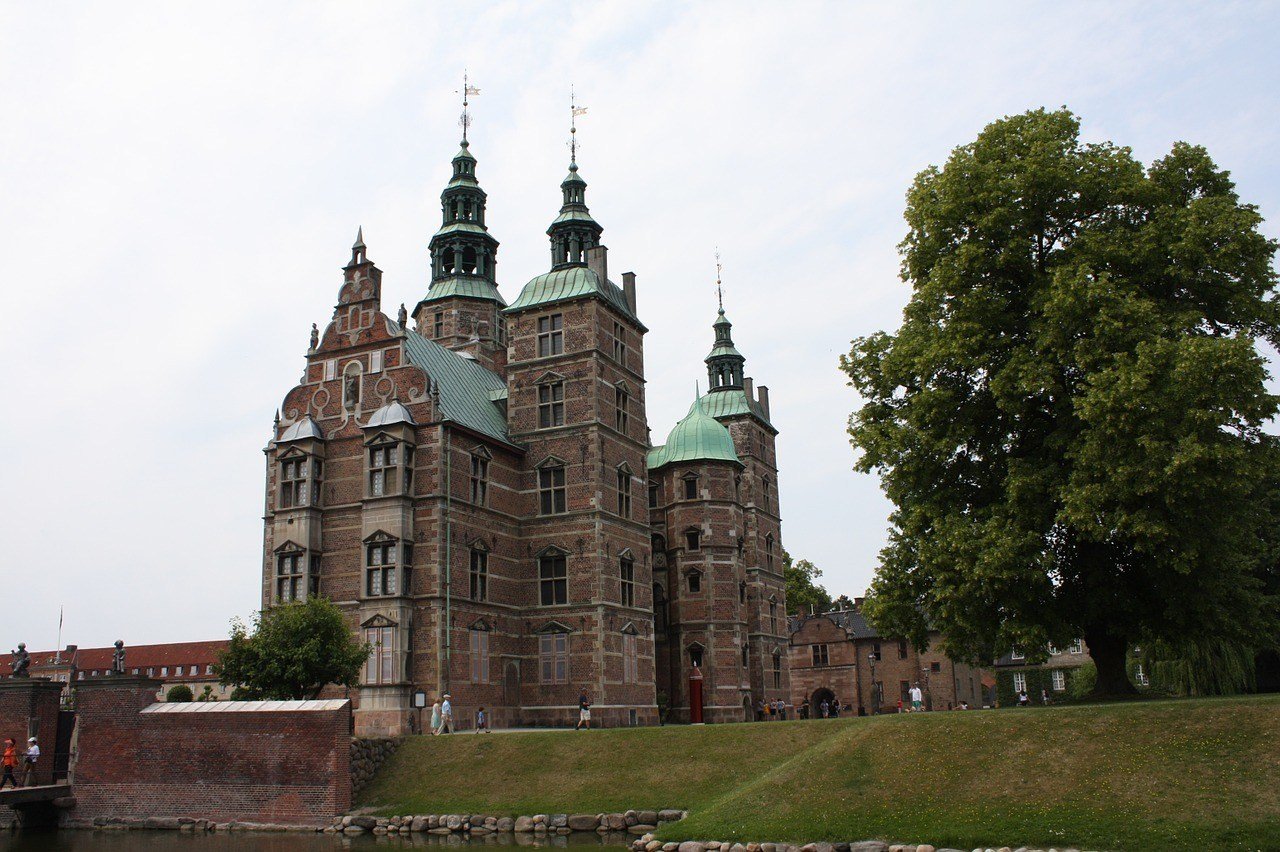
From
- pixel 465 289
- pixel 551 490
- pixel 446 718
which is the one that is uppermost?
pixel 465 289

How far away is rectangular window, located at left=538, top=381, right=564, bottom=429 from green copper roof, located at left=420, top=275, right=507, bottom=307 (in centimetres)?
1310

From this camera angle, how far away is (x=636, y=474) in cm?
4619

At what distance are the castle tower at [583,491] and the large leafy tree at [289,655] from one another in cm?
989

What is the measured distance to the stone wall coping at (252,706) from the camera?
100 ft

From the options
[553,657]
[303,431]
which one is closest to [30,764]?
[303,431]

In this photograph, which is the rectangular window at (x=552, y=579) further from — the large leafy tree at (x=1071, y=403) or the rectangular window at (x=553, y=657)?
the large leafy tree at (x=1071, y=403)

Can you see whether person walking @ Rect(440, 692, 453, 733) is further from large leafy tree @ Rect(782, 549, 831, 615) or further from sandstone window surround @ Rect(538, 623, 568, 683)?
large leafy tree @ Rect(782, 549, 831, 615)

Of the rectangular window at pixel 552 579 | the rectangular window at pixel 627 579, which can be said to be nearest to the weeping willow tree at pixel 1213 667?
the rectangular window at pixel 627 579

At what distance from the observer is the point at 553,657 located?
137 ft

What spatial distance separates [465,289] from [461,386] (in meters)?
13.6

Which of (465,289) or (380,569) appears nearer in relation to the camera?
(380,569)

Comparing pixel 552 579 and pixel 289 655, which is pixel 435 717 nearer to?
pixel 289 655

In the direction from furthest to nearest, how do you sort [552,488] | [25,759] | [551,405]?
1. [551,405]
2. [552,488]
3. [25,759]

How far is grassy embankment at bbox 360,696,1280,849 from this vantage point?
65.8 ft
